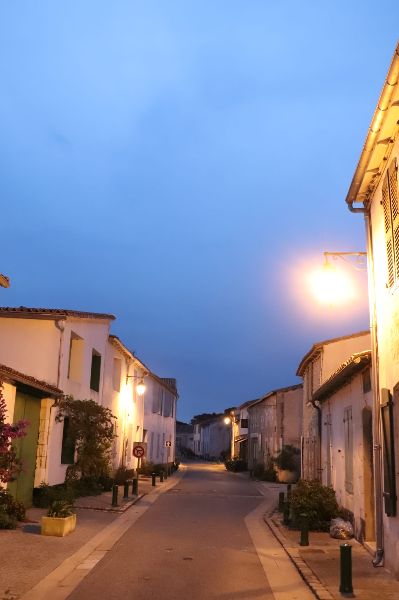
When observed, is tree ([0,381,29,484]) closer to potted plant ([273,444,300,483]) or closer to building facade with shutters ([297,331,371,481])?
building facade with shutters ([297,331,371,481])

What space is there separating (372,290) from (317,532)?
6.38 metres

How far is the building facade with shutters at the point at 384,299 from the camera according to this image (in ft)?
28.7

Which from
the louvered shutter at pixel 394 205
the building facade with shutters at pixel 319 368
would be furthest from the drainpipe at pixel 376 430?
the building facade with shutters at pixel 319 368

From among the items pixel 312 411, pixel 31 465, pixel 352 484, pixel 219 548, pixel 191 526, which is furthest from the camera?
pixel 312 411

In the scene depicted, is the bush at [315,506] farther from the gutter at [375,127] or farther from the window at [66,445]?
the window at [66,445]

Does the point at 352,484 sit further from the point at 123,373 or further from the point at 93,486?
the point at 123,373

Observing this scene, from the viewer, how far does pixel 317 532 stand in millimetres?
13703

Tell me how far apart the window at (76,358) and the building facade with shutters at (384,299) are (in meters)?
12.6

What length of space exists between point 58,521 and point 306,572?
5.33 metres

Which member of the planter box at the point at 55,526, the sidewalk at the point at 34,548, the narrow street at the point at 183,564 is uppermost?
the planter box at the point at 55,526

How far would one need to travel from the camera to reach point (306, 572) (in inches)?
369

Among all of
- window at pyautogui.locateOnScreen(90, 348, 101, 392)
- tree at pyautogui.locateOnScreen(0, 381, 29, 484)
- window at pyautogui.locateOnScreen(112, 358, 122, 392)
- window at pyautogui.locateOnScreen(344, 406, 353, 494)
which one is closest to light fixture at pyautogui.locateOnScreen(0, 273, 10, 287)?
tree at pyautogui.locateOnScreen(0, 381, 29, 484)

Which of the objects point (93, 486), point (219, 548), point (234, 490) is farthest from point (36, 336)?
point (234, 490)

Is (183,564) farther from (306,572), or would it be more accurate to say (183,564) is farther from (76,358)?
(76,358)
